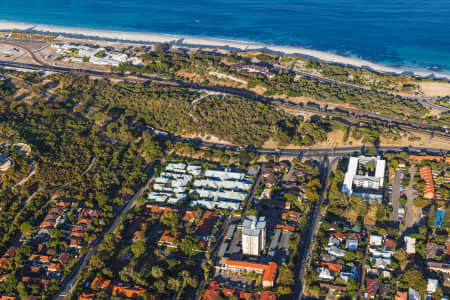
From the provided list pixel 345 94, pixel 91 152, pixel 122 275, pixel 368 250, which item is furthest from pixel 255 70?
pixel 122 275

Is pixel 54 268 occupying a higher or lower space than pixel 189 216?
lower

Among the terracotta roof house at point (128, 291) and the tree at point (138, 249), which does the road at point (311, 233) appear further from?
the tree at point (138, 249)

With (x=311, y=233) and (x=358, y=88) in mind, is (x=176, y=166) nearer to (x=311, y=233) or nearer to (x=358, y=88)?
(x=311, y=233)

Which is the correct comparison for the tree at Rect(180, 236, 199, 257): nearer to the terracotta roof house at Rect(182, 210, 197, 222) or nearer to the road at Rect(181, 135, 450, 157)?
the terracotta roof house at Rect(182, 210, 197, 222)

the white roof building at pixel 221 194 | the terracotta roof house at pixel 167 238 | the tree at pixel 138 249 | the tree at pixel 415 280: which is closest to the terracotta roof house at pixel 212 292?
the terracotta roof house at pixel 167 238

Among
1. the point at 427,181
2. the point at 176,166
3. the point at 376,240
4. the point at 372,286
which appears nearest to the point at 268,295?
the point at 372,286

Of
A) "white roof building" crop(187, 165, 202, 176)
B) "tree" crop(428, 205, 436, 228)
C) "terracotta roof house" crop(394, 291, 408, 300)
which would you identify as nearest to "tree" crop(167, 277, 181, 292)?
"white roof building" crop(187, 165, 202, 176)
